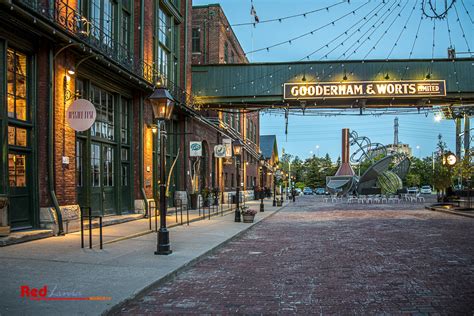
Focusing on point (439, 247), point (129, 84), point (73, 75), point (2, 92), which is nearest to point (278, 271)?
point (439, 247)

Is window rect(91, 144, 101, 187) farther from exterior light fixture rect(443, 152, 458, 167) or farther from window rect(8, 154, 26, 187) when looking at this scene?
exterior light fixture rect(443, 152, 458, 167)

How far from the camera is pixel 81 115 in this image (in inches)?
471

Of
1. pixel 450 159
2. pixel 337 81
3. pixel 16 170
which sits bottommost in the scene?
pixel 16 170

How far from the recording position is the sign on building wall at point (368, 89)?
1038 inches

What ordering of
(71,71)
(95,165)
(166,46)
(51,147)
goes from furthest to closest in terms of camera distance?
(166,46) → (95,165) → (71,71) → (51,147)

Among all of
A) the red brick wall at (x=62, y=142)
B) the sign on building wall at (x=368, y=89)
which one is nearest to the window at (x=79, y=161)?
the red brick wall at (x=62, y=142)

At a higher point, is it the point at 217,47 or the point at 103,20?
the point at 217,47

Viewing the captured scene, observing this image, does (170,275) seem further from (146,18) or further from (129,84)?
(146,18)

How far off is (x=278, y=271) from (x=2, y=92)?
8069 mm

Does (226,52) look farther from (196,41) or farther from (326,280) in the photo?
(326,280)

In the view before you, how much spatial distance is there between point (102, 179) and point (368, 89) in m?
16.7

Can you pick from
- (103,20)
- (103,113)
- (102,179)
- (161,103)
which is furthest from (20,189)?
(103,20)

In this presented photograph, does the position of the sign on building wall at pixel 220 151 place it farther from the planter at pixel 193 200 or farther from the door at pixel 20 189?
the door at pixel 20 189

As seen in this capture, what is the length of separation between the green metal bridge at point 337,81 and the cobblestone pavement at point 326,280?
14645 mm
